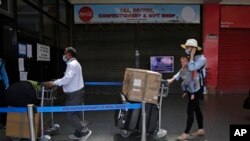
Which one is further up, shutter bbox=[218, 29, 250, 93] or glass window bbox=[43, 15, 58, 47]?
glass window bbox=[43, 15, 58, 47]

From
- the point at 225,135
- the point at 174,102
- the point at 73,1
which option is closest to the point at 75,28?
the point at 73,1

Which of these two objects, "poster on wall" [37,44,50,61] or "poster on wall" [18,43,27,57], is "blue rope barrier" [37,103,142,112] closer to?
"poster on wall" [18,43,27,57]

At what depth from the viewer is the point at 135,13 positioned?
44.3 feet

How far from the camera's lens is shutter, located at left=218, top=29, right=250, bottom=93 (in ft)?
44.8

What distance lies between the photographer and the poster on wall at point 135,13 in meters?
13.5

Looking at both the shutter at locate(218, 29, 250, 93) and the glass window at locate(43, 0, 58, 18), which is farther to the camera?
the shutter at locate(218, 29, 250, 93)

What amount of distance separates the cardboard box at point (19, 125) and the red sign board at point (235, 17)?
10.1m

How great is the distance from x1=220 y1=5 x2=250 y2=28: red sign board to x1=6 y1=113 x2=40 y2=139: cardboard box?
10.1 metres

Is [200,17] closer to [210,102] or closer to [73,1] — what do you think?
[210,102]

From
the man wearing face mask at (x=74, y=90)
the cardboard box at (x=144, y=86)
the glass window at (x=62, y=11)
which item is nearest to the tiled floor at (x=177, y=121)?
the man wearing face mask at (x=74, y=90)

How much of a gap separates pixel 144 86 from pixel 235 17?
9324 mm

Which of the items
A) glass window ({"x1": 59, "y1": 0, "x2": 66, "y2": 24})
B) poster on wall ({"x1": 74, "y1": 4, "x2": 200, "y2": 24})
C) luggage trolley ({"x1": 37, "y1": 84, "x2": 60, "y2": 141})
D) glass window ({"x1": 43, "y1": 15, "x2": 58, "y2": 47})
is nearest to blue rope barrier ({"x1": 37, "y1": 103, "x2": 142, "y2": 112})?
luggage trolley ({"x1": 37, "y1": 84, "x2": 60, "y2": 141})

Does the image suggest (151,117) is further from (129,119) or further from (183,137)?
(183,137)

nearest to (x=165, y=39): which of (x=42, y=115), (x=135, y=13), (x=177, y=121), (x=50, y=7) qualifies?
(x=135, y=13)
